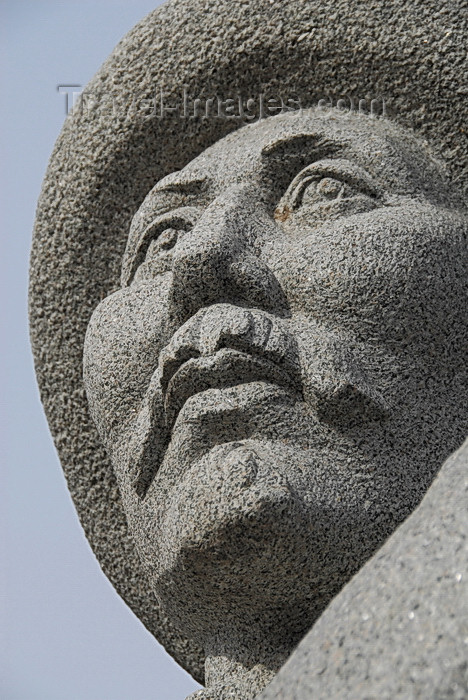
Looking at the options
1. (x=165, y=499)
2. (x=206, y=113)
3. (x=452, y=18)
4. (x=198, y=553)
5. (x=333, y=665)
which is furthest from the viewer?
(x=206, y=113)

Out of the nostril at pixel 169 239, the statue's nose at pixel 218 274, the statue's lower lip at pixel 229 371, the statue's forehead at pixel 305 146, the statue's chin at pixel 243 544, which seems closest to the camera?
the statue's chin at pixel 243 544

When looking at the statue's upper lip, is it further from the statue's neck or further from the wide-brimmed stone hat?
the wide-brimmed stone hat

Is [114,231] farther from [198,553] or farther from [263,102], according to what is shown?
[198,553]

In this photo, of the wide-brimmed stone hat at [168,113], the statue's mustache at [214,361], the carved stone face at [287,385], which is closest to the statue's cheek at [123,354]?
the carved stone face at [287,385]

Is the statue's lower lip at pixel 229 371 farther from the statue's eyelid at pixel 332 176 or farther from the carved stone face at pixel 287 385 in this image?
the statue's eyelid at pixel 332 176

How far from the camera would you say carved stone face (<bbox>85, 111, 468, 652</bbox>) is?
7.48ft

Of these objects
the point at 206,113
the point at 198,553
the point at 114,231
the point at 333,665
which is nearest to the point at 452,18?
the point at 206,113

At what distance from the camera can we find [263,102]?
3.10 meters

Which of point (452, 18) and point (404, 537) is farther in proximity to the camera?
point (452, 18)

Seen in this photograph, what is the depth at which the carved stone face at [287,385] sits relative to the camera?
2.28 metres

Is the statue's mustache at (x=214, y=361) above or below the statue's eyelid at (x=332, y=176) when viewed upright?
below

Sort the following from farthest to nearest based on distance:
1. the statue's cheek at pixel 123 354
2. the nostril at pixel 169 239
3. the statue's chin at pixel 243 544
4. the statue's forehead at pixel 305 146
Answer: the nostril at pixel 169 239 → the statue's forehead at pixel 305 146 → the statue's cheek at pixel 123 354 → the statue's chin at pixel 243 544

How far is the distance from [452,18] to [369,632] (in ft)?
6.35

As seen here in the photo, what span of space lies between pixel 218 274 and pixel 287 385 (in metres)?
0.30
